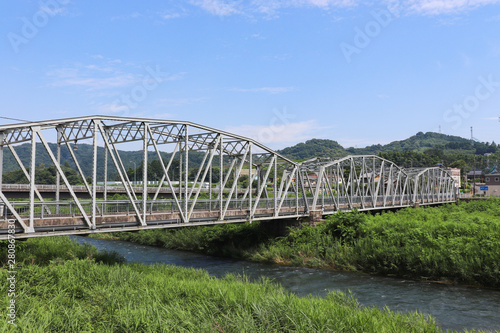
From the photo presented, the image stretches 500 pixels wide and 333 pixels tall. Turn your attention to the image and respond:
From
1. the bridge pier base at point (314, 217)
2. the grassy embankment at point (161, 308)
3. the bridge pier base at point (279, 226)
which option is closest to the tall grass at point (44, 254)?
the grassy embankment at point (161, 308)

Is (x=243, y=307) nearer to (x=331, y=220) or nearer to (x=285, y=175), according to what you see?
(x=331, y=220)

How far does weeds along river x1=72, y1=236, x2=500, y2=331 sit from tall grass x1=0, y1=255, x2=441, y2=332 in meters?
4.97

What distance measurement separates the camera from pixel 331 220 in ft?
133

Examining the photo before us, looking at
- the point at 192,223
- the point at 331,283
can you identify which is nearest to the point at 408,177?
the point at 331,283

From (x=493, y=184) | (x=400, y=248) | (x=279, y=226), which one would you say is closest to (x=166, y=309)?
(x=400, y=248)

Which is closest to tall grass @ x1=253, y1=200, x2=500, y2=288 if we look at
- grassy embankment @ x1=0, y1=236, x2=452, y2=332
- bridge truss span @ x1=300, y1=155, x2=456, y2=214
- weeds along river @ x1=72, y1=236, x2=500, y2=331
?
weeds along river @ x1=72, y1=236, x2=500, y2=331

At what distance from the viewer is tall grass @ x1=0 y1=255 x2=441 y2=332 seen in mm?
14203

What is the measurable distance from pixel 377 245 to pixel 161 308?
2278 cm

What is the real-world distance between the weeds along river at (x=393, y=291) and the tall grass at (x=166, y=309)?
497cm

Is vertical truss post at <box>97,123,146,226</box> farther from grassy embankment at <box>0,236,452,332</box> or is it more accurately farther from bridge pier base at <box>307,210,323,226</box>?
bridge pier base at <box>307,210,323,226</box>

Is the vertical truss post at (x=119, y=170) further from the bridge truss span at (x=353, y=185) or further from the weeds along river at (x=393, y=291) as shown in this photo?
the bridge truss span at (x=353, y=185)

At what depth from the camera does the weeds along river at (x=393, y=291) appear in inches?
817

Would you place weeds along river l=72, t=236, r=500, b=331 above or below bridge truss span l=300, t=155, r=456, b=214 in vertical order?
below

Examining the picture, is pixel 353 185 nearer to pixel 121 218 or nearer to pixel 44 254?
pixel 121 218
